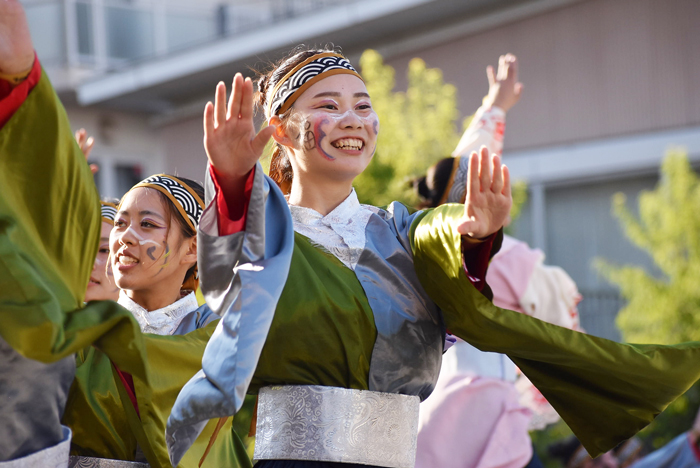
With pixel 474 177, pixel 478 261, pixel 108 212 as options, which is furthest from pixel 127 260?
pixel 474 177

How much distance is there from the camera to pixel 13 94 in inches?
82.3

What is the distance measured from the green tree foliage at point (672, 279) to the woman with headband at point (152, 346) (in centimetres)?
641

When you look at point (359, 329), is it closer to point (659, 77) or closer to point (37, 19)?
point (659, 77)

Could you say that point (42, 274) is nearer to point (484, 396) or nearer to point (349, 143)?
point (349, 143)

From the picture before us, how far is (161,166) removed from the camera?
521 inches

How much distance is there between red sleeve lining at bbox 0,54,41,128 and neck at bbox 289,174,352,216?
0.86 metres

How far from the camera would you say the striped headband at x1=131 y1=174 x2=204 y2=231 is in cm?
328

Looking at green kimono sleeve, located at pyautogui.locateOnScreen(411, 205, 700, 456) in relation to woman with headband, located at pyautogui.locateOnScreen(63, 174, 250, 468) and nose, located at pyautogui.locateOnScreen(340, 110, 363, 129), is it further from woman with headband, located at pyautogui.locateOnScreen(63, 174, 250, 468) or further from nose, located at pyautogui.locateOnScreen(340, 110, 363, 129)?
woman with headband, located at pyautogui.locateOnScreen(63, 174, 250, 468)

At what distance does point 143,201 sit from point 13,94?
45.8 inches

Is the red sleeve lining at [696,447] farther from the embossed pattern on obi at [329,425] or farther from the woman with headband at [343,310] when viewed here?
the embossed pattern on obi at [329,425]

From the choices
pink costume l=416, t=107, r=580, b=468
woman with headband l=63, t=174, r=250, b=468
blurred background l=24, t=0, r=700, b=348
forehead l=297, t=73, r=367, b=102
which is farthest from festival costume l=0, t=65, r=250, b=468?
blurred background l=24, t=0, r=700, b=348

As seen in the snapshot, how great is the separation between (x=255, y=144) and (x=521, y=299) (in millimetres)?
2747

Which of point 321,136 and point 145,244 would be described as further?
point 145,244

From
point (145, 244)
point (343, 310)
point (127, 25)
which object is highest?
point (127, 25)
